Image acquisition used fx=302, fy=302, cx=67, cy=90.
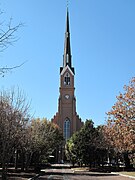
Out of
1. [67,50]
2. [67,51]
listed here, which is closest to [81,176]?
[67,51]

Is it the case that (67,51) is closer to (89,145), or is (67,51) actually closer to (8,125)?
(89,145)

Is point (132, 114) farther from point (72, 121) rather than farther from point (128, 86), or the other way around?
point (72, 121)

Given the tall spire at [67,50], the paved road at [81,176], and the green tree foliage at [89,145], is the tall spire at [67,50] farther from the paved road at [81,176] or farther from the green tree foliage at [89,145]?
the paved road at [81,176]

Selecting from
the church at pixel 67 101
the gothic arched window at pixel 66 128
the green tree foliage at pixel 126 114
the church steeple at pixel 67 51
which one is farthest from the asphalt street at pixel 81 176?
the church steeple at pixel 67 51

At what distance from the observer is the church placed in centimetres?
9038

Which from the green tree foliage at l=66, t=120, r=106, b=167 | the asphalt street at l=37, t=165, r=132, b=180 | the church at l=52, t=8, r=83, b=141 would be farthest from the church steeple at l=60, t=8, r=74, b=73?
the asphalt street at l=37, t=165, r=132, b=180

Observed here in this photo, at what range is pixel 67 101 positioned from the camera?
93.4 metres

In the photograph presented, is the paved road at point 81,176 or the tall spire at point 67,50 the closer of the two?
the paved road at point 81,176

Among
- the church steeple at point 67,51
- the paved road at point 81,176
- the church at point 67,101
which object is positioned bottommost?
the paved road at point 81,176

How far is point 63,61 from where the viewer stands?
328 ft

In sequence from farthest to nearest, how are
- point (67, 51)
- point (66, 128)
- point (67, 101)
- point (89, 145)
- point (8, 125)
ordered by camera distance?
1. point (67, 51)
2. point (67, 101)
3. point (66, 128)
4. point (89, 145)
5. point (8, 125)

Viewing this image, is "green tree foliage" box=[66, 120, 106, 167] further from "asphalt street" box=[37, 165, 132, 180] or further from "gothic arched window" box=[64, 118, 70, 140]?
"gothic arched window" box=[64, 118, 70, 140]

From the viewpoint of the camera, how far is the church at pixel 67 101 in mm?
90375

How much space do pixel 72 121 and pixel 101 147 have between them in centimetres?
4491
